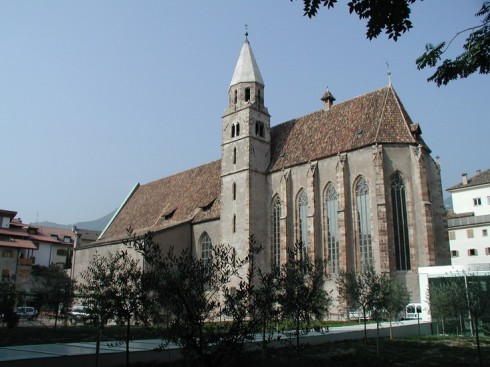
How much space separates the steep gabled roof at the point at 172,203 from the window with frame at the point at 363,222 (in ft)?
48.3

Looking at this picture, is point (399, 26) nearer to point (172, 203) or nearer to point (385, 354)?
point (385, 354)

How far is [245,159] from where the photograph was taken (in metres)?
44.8

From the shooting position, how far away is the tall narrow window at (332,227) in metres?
38.4

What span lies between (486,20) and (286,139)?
128ft

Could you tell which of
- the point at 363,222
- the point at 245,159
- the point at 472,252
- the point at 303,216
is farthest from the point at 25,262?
the point at 472,252

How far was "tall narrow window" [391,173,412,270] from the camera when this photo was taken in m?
35.4

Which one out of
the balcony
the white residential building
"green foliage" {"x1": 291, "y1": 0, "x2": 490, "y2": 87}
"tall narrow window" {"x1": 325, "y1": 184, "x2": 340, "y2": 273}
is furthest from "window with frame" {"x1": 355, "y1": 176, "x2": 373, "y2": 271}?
the balcony

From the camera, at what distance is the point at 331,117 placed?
44875 mm

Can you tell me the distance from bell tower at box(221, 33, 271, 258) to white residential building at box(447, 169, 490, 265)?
28651 mm

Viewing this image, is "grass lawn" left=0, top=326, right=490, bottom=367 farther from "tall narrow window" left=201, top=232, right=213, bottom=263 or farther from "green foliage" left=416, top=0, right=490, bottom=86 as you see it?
"tall narrow window" left=201, top=232, right=213, bottom=263

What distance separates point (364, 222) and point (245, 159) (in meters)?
13.0

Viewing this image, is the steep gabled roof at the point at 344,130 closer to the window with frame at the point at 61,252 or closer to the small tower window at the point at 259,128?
the small tower window at the point at 259,128

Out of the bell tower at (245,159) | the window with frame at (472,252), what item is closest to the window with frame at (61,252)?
the bell tower at (245,159)

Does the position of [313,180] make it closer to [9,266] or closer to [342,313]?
[342,313]
